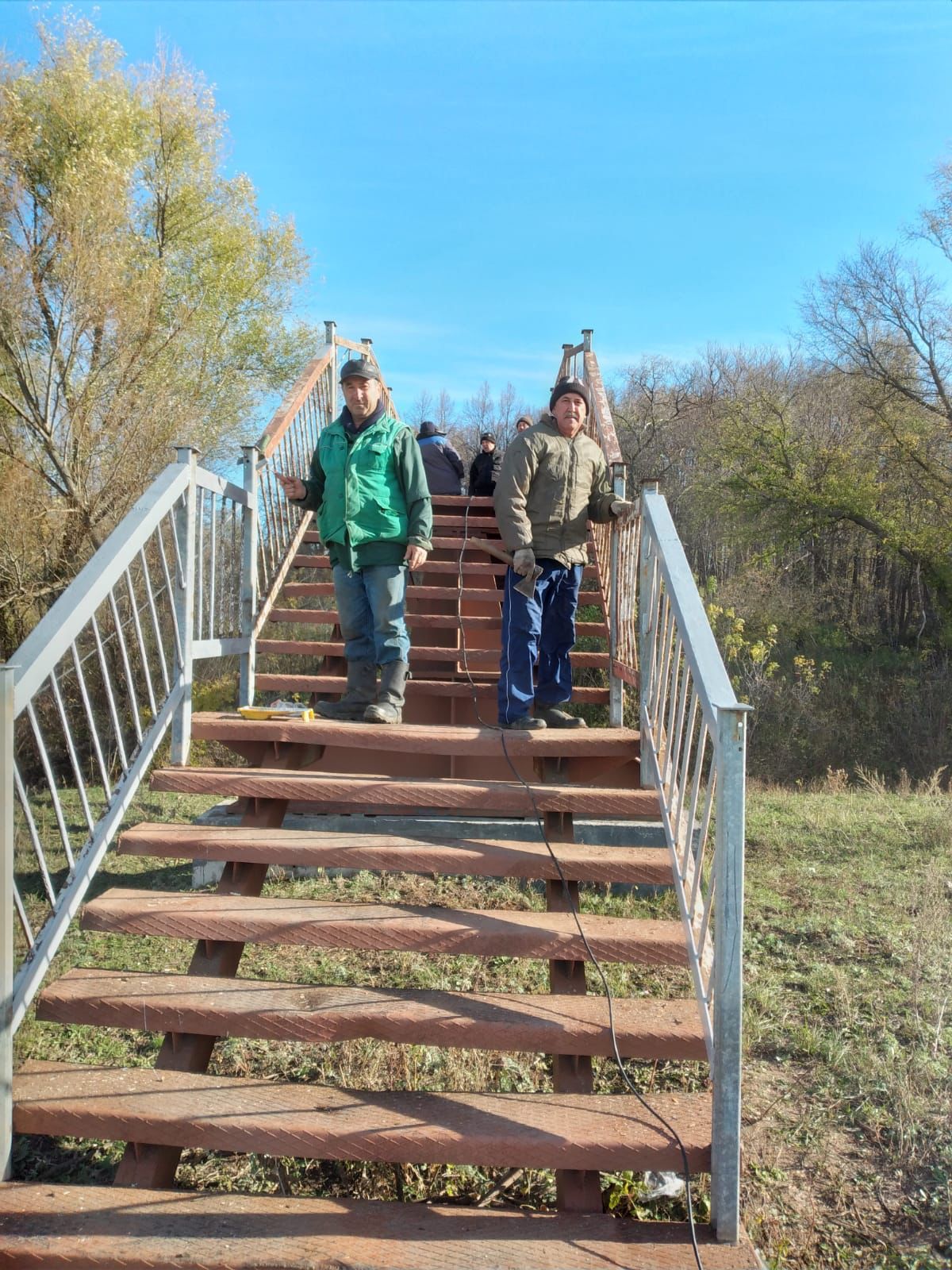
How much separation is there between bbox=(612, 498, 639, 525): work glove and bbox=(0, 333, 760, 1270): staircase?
3.39 feet

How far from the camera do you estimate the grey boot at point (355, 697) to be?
14.3 ft

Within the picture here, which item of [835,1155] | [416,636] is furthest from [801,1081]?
[416,636]

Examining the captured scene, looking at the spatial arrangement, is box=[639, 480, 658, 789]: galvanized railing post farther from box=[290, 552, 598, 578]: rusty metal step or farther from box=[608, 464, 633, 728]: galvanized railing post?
box=[290, 552, 598, 578]: rusty metal step

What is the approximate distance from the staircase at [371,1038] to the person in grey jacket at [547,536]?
1.39ft

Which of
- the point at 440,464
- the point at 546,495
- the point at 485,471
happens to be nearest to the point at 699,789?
the point at 546,495

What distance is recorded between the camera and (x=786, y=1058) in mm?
3949

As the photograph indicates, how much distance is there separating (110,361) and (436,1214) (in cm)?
1498

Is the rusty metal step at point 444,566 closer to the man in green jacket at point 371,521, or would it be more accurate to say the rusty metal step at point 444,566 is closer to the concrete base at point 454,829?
the man in green jacket at point 371,521

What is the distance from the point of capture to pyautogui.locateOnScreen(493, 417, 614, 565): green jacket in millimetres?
4121

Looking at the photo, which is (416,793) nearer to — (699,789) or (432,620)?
(699,789)

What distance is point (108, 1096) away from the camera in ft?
8.23

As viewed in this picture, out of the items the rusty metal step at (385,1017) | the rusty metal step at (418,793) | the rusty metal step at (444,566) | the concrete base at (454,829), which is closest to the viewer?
the rusty metal step at (385,1017)

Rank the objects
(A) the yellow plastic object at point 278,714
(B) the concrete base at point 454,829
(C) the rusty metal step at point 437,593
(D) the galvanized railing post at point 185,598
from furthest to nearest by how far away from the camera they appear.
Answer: (C) the rusty metal step at point 437,593 → (B) the concrete base at point 454,829 → (A) the yellow plastic object at point 278,714 → (D) the galvanized railing post at point 185,598

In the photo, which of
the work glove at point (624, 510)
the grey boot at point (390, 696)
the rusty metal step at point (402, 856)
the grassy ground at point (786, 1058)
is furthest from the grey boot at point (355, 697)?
the grassy ground at point (786, 1058)
